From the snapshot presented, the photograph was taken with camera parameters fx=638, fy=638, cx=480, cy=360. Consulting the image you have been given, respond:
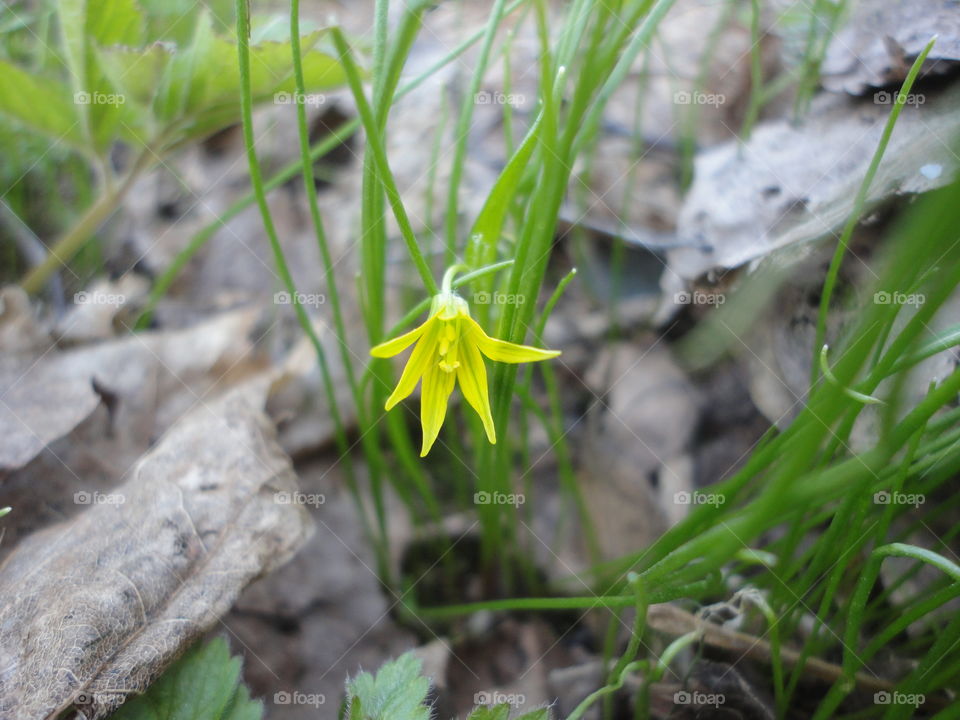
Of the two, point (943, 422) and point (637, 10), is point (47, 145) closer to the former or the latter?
point (637, 10)

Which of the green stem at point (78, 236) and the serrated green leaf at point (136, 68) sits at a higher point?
the serrated green leaf at point (136, 68)

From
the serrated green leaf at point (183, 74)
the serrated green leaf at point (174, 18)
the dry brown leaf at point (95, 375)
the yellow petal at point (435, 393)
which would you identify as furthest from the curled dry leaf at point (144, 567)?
the serrated green leaf at point (174, 18)

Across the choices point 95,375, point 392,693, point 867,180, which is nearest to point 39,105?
point 95,375

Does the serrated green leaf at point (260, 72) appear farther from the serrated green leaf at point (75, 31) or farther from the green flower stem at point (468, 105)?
the green flower stem at point (468, 105)

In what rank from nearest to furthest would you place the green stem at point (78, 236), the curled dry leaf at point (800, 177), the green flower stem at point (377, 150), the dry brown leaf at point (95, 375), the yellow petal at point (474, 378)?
A: the green flower stem at point (377, 150), the yellow petal at point (474, 378), the curled dry leaf at point (800, 177), the dry brown leaf at point (95, 375), the green stem at point (78, 236)

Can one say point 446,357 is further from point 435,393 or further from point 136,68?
point 136,68

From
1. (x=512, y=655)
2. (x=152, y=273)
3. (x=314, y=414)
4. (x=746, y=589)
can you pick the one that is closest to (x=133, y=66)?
(x=152, y=273)
